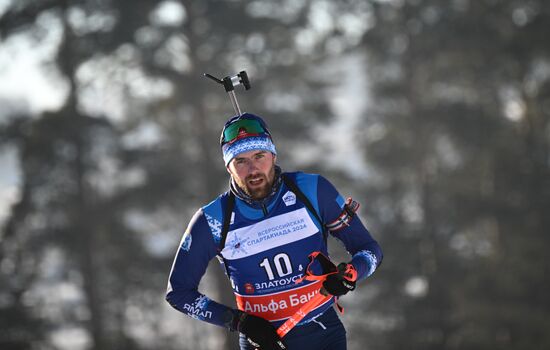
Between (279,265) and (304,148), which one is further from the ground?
(304,148)

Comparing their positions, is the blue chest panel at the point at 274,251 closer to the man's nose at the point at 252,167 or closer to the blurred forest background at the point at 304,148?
the man's nose at the point at 252,167

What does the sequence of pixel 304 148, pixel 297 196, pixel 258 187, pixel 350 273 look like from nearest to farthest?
pixel 350 273 → pixel 258 187 → pixel 297 196 → pixel 304 148

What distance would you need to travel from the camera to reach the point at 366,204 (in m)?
23.4

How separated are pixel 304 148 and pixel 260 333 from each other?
16.6 metres

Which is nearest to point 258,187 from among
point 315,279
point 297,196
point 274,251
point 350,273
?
point 297,196

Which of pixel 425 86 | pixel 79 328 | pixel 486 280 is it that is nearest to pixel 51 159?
pixel 79 328

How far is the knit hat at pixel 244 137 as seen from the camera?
175 inches

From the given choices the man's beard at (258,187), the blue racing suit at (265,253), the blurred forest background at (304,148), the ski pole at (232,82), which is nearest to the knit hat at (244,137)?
the man's beard at (258,187)

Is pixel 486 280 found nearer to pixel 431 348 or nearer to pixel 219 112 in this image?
pixel 431 348

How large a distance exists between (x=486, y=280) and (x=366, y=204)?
447cm

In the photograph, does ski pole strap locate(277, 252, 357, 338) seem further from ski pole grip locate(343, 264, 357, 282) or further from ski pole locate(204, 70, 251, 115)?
ski pole locate(204, 70, 251, 115)

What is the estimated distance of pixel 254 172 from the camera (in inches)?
172

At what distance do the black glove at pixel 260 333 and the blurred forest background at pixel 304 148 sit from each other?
13.8 m

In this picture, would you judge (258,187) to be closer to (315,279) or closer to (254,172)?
(254,172)
